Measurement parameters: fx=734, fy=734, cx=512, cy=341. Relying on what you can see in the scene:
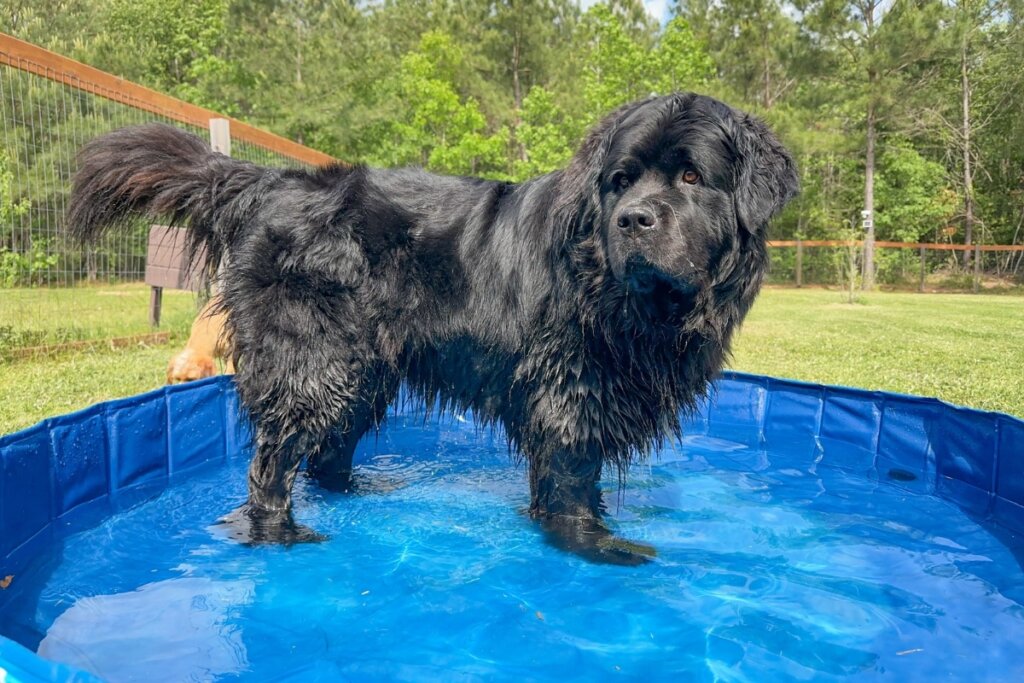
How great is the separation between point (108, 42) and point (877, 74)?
20740mm

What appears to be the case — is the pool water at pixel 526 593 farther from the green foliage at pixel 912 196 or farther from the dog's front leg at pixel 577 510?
the green foliage at pixel 912 196

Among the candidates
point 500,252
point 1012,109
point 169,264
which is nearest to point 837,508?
point 500,252

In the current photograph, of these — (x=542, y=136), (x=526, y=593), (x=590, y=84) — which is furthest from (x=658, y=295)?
(x=590, y=84)

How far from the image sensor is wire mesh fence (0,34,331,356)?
5512 mm

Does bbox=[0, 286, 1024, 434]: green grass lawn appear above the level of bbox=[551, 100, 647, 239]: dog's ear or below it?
below

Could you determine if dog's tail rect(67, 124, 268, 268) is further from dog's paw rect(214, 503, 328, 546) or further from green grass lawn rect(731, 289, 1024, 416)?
green grass lawn rect(731, 289, 1024, 416)

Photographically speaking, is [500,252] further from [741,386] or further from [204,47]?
[204,47]

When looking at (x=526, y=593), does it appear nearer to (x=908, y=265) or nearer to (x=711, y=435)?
(x=711, y=435)

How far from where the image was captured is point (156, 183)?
3381 millimetres

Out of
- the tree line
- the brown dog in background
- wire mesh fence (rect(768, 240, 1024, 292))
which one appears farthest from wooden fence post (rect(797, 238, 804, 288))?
the brown dog in background

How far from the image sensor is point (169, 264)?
7238mm

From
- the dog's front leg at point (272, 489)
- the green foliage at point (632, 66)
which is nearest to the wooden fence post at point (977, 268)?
the green foliage at point (632, 66)

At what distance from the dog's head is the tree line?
557 inches

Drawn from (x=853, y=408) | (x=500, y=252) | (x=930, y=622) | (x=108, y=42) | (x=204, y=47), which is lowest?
(x=930, y=622)
